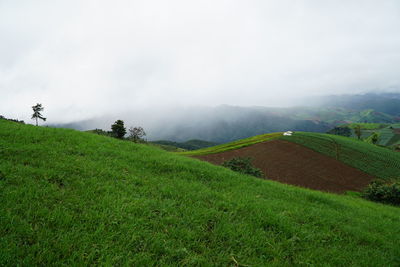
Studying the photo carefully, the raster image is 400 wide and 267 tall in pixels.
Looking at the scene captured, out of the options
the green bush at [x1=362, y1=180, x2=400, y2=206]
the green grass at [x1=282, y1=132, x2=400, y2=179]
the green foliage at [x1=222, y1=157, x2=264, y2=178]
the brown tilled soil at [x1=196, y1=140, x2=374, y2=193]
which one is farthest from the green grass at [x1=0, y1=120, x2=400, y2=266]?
the green grass at [x1=282, y1=132, x2=400, y2=179]

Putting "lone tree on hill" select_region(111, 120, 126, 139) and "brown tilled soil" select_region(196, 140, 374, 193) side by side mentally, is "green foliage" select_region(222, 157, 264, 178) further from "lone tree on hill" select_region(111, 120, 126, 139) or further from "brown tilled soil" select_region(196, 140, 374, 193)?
"lone tree on hill" select_region(111, 120, 126, 139)

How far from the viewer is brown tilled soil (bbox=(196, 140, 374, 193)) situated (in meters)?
37.6

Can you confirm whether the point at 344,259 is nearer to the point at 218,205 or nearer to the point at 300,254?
the point at 300,254

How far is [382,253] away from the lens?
5402 millimetres

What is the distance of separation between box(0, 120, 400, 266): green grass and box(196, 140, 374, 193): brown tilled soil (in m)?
23.0

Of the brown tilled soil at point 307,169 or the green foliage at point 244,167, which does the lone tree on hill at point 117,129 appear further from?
the green foliage at point 244,167

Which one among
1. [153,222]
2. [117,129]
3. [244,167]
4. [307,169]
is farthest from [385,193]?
[117,129]

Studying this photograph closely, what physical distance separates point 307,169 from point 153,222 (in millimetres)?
49182

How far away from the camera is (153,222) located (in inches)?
191

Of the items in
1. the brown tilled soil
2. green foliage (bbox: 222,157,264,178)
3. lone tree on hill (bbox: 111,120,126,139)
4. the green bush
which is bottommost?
the brown tilled soil

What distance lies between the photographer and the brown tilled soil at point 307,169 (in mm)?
37625

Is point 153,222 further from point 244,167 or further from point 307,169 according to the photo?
point 307,169

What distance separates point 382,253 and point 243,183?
17.2 ft

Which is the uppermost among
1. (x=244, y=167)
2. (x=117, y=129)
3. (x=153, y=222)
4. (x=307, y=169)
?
(x=117, y=129)
